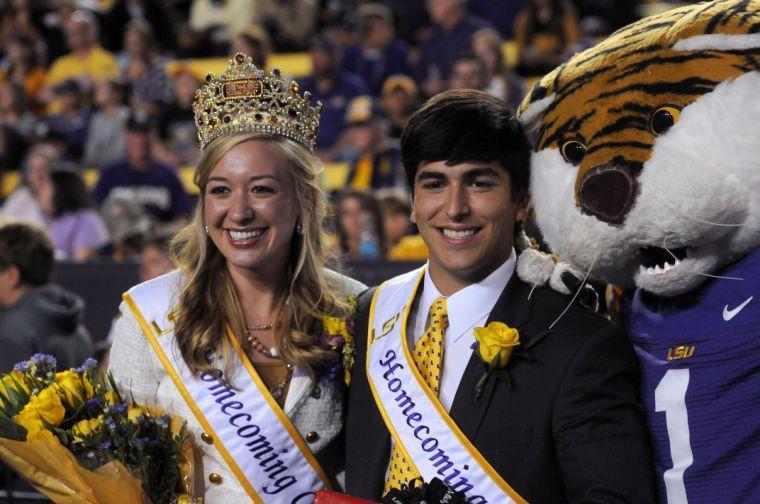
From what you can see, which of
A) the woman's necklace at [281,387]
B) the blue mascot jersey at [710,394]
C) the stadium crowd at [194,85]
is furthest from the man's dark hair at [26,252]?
the blue mascot jersey at [710,394]

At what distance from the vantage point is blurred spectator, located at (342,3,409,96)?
7.46 meters

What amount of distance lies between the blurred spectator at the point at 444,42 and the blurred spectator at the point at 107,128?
2354 millimetres

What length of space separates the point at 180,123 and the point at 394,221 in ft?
9.43

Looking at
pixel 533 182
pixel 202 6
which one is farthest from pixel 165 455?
pixel 202 6

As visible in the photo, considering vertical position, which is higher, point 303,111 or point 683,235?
point 303,111

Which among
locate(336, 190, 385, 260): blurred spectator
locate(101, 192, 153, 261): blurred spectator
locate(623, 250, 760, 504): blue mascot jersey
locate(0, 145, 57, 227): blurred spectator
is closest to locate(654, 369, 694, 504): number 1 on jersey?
locate(623, 250, 760, 504): blue mascot jersey

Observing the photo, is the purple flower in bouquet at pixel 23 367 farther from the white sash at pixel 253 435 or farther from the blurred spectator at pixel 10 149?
the blurred spectator at pixel 10 149

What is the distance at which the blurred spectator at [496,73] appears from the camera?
6242 millimetres

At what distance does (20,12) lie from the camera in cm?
998

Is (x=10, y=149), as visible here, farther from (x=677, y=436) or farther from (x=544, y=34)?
(x=677, y=436)

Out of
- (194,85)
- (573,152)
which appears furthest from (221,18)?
(573,152)

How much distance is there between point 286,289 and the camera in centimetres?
259

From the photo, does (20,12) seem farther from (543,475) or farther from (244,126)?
(543,475)

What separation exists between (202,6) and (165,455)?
7.26 meters
